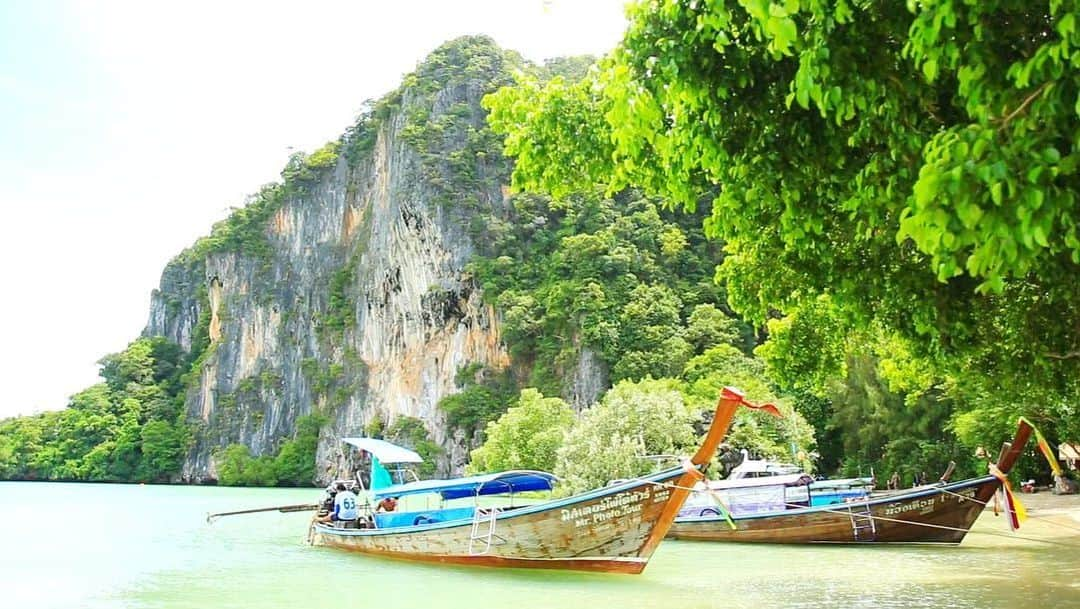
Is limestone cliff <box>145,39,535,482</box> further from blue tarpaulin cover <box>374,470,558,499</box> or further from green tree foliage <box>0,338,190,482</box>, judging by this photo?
blue tarpaulin cover <box>374,470,558,499</box>

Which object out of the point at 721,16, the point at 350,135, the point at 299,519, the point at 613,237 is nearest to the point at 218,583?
the point at 721,16

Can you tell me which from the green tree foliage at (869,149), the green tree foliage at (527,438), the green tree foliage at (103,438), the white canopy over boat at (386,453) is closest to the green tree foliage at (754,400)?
the green tree foliage at (527,438)

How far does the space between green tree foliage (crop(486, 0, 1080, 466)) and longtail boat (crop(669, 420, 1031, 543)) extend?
8.97m

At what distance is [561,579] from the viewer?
13.4 metres

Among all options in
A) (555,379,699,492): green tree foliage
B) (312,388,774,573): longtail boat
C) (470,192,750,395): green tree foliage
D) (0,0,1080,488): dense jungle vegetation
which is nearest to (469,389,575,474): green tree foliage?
(555,379,699,492): green tree foliage

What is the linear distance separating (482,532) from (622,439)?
9.87 m

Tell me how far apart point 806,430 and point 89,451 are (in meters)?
61.8

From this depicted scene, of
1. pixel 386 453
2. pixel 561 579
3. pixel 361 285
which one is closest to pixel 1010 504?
pixel 561 579

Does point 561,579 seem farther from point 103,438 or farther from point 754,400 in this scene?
point 103,438

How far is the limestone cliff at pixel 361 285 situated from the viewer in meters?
55.3

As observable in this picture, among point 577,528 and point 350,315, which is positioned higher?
point 350,315

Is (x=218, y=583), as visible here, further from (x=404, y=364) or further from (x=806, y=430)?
(x=404, y=364)

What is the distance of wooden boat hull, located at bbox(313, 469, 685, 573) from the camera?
13.0 metres

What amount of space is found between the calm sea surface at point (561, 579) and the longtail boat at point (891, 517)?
1.24 ft
